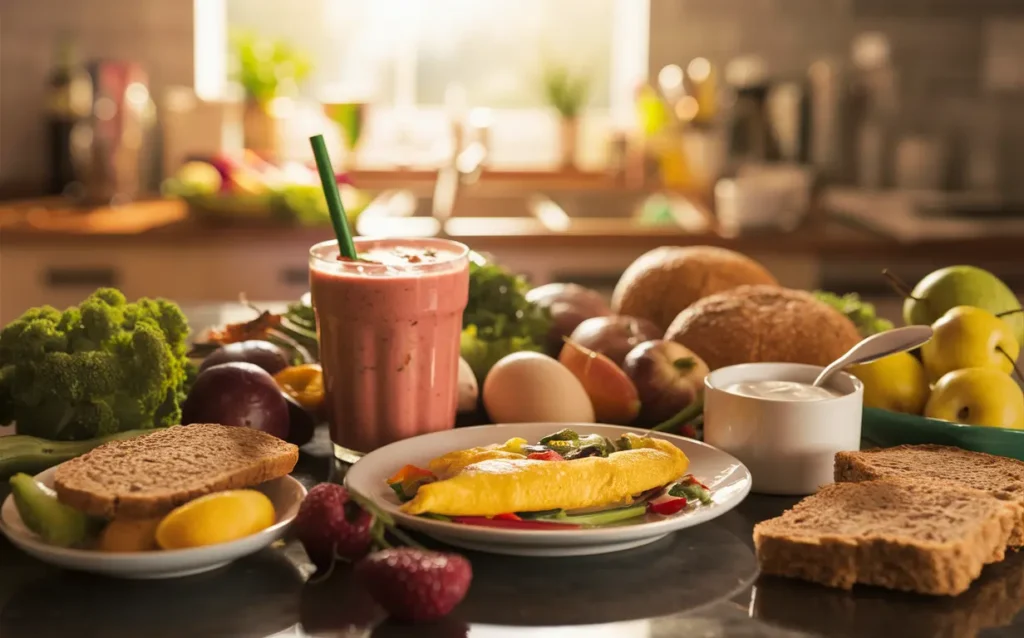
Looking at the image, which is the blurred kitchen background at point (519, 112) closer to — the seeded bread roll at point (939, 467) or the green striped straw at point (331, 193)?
the green striped straw at point (331, 193)

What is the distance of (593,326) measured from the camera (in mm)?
1644

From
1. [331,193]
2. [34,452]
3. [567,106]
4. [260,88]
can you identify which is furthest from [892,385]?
[260,88]

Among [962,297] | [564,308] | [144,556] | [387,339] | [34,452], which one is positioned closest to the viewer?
[144,556]

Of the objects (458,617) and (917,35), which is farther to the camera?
(917,35)

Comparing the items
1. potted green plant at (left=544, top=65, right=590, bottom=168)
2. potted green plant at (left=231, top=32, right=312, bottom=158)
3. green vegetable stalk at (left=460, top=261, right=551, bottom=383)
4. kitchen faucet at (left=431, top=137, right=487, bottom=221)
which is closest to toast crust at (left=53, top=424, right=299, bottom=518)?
green vegetable stalk at (left=460, top=261, right=551, bottom=383)

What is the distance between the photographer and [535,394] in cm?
141

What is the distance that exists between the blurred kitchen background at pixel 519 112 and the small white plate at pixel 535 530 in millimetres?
2092

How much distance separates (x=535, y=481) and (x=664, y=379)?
426 mm

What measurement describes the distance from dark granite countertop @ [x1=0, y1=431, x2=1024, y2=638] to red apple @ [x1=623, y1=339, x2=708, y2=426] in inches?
14.8

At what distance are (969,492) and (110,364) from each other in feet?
2.75

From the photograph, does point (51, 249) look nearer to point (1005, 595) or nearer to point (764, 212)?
point (764, 212)

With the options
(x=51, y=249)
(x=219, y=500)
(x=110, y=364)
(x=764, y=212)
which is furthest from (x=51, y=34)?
(x=219, y=500)

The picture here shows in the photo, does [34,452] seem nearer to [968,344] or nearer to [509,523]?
[509,523]

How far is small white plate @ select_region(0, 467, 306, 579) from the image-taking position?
3.20 ft
